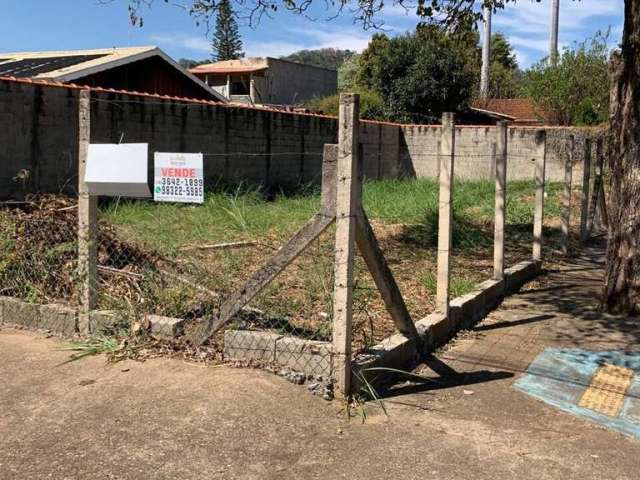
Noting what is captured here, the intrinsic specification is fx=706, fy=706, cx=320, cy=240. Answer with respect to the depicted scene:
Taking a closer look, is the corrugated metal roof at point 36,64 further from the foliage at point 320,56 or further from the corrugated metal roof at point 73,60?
the foliage at point 320,56

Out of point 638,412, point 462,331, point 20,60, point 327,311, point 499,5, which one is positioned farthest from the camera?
point 20,60

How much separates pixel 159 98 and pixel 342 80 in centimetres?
3606

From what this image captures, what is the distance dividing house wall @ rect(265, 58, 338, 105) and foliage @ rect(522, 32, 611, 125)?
44.3 ft

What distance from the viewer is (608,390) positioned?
4805 millimetres

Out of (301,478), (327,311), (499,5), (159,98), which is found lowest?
(301,478)

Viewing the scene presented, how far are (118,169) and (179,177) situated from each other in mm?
518

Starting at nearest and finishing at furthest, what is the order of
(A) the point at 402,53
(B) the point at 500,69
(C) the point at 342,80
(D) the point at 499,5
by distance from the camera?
(D) the point at 499,5 < (A) the point at 402,53 < (B) the point at 500,69 < (C) the point at 342,80

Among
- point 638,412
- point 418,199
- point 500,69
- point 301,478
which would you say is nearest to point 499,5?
point 418,199

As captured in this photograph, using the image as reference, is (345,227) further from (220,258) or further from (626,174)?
(220,258)

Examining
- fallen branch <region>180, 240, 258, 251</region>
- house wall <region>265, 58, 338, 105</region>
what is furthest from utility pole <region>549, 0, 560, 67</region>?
fallen branch <region>180, 240, 258, 251</region>

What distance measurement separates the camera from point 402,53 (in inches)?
1109

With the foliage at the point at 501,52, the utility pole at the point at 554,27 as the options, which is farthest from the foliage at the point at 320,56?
the utility pole at the point at 554,27

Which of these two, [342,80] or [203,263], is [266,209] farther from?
[342,80]

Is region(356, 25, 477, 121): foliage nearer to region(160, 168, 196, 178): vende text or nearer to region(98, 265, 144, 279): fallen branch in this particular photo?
region(98, 265, 144, 279): fallen branch
